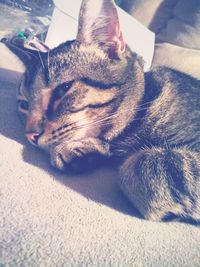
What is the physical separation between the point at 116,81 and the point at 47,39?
1.01m

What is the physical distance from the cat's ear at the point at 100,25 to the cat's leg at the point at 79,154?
0.41m

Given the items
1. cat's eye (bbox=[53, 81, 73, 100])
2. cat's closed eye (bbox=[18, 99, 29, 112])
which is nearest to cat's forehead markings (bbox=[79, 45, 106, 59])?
cat's eye (bbox=[53, 81, 73, 100])

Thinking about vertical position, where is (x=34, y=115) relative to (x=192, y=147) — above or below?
below

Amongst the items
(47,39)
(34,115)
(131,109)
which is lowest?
(47,39)

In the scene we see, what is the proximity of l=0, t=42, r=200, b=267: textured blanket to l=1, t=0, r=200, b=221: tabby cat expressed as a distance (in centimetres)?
7

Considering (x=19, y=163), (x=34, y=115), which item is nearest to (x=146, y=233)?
(x=19, y=163)

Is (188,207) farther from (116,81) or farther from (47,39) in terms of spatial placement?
(47,39)

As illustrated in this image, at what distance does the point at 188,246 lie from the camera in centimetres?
100

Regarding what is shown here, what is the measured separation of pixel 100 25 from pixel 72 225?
80 centimetres

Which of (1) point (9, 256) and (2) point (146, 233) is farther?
(2) point (146, 233)

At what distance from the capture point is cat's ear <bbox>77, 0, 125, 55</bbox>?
4.05 ft

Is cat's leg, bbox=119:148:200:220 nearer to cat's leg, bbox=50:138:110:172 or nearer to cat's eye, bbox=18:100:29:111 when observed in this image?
cat's leg, bbox=50:138:110:172

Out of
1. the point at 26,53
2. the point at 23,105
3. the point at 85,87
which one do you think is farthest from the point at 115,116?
the point at 26,53

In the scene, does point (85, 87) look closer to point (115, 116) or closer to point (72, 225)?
point (115, 116)
